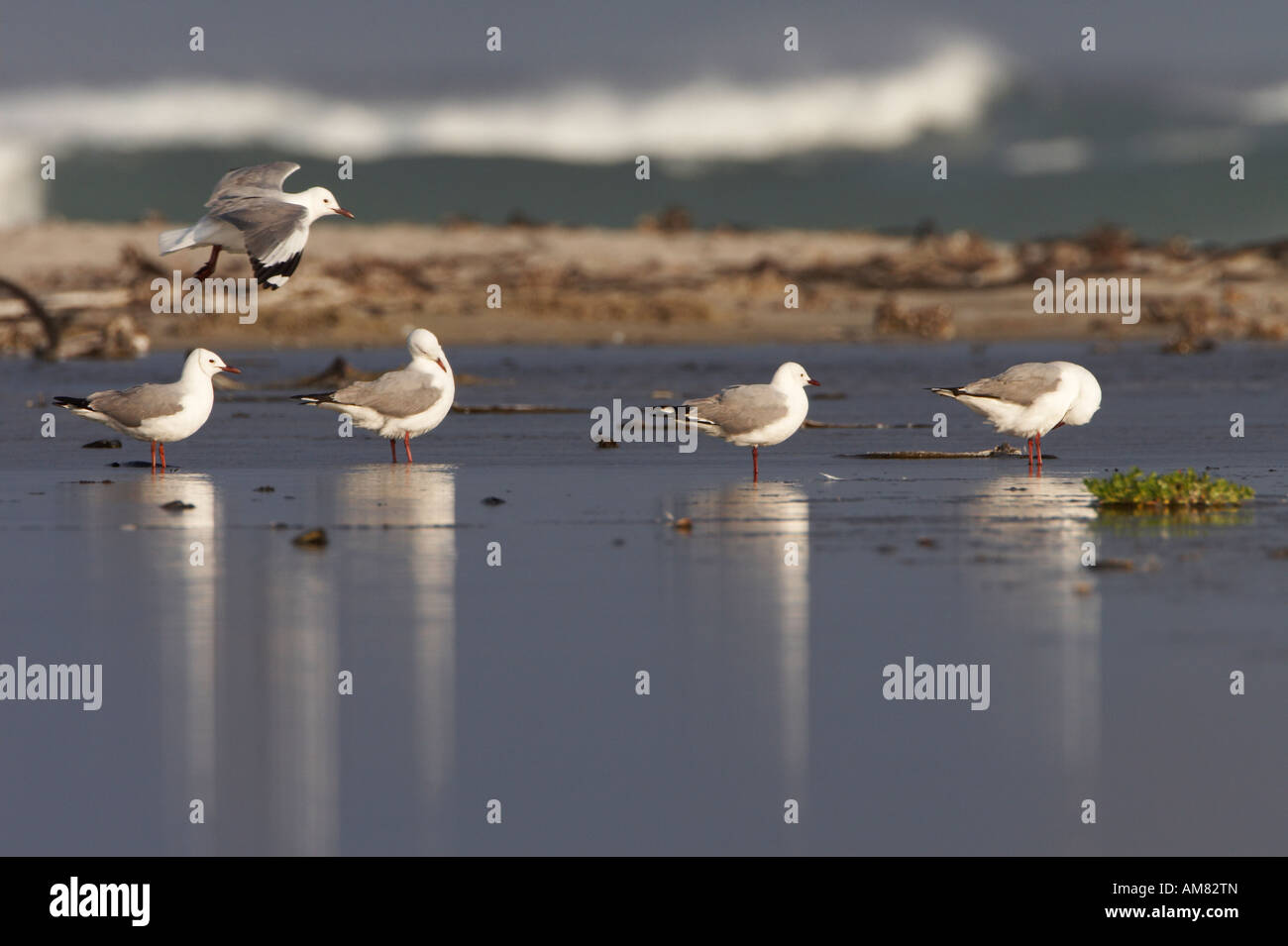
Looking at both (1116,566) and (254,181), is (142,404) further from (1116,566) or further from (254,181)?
(1116,566)

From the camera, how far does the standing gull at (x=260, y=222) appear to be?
47.2ft

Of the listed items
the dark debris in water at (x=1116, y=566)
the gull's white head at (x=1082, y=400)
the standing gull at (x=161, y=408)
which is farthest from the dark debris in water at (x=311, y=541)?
the gull's white head at (x=1082, y=400)

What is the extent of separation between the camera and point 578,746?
7.03 metres

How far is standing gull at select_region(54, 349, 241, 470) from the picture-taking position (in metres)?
17.1

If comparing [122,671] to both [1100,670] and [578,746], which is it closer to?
[578,746]

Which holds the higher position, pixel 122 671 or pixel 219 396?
pixel 219 396

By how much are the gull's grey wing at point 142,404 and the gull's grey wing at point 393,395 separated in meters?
1.42

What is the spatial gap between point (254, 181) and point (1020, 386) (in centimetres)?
654

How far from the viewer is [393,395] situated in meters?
17.8

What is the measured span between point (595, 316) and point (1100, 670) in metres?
41.6

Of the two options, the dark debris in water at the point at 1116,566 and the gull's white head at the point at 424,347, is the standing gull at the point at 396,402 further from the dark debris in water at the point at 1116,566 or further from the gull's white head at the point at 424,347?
the dark debris in water at the point at 1116,566

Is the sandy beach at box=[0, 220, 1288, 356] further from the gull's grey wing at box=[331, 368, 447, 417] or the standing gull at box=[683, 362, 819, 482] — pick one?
the standing gull at box=[683, 362, 819, 482]
